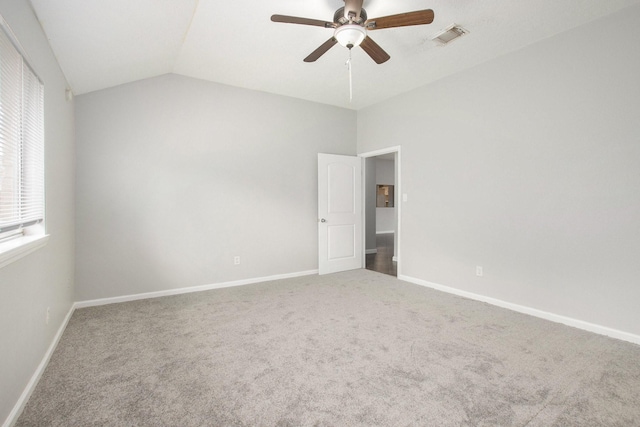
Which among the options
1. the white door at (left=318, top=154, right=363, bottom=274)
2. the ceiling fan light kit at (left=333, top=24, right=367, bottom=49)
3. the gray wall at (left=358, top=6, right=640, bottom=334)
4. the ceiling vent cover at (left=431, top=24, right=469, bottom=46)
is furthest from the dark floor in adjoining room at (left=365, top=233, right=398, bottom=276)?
the ceiling fan light kit at (left=333, top=24, right=367, bottom=49)

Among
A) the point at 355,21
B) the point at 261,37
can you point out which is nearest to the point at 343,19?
the point at 355,21

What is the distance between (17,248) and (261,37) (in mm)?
2537

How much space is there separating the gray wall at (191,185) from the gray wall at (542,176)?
6.26 ft

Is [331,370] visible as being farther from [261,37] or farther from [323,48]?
[261,37]

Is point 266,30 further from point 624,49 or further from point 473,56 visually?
point 624,49

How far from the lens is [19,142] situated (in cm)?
184

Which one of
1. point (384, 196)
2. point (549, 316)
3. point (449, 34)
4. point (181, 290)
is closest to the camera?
point (449, 34)

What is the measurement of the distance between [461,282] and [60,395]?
387 centimetres

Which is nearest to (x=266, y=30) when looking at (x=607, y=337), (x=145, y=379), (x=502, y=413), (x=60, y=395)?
(x=145, y=379)

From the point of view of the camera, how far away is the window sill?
1.45m

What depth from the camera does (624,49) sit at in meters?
2.52

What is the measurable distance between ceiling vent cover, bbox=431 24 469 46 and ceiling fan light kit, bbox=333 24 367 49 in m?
1.06

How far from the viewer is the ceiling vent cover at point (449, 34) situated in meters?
2.77

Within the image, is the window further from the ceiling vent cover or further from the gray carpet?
the ceiling vent cover
